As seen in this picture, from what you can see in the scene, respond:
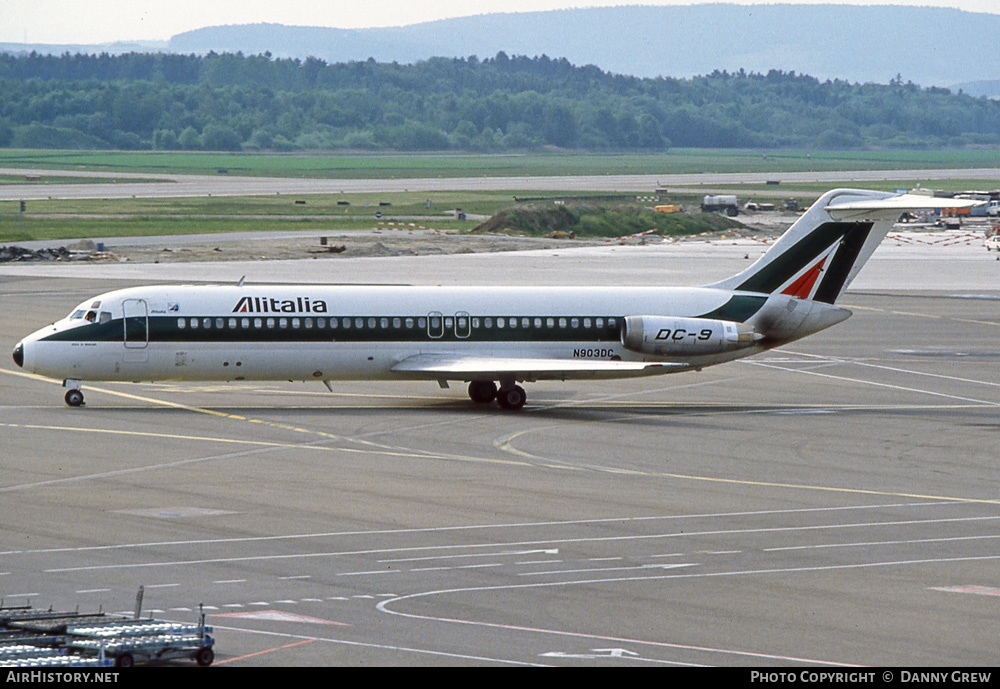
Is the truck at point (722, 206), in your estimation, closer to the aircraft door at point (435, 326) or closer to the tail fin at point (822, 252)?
the tail fin at point (822, 252)

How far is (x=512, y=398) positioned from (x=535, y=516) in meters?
13.7

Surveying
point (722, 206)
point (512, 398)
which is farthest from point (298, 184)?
point (512, 398)

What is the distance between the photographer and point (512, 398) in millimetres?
42188

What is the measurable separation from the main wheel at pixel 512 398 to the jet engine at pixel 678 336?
3.50 meters

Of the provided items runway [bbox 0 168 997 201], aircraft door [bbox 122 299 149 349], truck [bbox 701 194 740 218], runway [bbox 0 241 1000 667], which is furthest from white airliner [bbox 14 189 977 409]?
runway [bbox 0 168 997 201]

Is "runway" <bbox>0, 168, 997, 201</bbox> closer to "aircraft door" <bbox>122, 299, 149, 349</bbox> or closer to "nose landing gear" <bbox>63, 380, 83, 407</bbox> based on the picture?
"nose landing gear" <bbox>63, 380, 83, 407</bbox>

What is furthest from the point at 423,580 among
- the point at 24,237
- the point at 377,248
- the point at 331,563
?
the point at 24,237

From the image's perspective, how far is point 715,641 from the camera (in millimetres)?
19891

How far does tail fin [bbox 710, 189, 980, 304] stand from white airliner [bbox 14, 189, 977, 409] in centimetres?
4

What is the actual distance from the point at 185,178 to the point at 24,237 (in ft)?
262

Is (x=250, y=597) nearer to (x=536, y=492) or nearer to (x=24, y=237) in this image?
(x=536, y=492)

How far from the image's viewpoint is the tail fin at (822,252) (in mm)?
44875

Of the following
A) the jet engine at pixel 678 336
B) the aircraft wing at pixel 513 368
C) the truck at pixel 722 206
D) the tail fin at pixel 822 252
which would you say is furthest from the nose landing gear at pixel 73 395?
the truck at pixel 722 206
